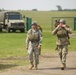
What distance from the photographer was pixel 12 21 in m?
47.9

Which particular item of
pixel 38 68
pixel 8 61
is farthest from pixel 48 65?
pixel 8 61

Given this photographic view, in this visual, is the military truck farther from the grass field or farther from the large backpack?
the large backpack

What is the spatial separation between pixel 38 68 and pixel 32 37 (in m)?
1.34

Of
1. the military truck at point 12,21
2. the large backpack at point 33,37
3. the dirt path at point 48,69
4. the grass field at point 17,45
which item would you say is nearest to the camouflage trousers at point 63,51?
the dirt path at point 48,69

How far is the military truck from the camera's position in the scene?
4794 centimetres

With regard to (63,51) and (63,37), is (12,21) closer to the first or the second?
(63,37)

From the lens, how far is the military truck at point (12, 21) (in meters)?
47.9

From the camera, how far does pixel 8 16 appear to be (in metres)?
49.0

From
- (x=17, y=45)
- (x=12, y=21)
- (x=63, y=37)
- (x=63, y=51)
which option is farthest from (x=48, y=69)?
(x=12, y=21)

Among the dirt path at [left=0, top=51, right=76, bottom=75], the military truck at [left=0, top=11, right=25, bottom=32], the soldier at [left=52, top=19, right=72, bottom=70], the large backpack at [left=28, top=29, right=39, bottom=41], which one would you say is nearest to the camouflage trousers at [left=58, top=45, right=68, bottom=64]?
the soldier at [left=52, top=19, right=72, bottom=70]

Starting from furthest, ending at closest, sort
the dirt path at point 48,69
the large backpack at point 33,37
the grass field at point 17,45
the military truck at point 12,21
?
the military truck at point 12,21 → the grass field at point 17,45 → the large backpack at point 33,37 → the dirt path at point 48,69

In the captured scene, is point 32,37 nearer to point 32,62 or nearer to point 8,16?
point 32,62

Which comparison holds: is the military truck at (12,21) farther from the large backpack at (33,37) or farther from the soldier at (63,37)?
the large backpack at (33,37)

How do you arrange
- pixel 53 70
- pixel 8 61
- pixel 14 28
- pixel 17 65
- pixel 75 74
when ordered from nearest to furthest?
pixel 75 74, pixel 53 70, pixel 17 65, pixel 8 61, pixel 14 28
